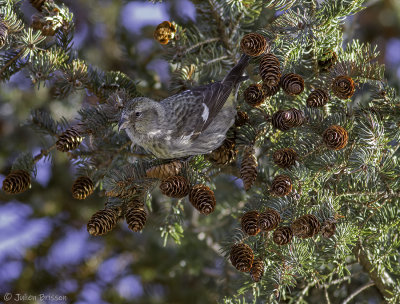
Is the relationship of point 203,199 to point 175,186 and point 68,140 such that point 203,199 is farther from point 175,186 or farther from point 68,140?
point 68,140

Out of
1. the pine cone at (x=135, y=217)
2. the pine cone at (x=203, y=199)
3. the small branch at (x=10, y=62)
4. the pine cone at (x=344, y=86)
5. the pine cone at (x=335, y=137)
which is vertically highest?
the small branch at (x=10, y=62)

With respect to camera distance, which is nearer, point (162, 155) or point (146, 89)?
point (162, 155)

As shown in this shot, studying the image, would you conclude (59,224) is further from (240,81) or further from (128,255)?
(240,81)

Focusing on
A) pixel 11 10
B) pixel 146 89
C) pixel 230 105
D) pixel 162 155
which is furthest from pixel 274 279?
pixel 146 89

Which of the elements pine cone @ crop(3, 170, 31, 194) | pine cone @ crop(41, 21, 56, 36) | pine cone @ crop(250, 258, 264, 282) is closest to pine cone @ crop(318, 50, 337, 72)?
pine cone @ crop(250, 258, 264, 282)

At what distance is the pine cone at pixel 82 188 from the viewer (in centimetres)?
195

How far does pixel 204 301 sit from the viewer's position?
2902 millimetres

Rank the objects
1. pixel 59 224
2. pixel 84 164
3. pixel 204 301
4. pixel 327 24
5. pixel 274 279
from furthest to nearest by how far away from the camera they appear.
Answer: pixel 59 224
pixel 204 301
pixel 84 164
pixel 327 24
pixel 274 279

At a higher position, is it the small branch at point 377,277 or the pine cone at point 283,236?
the pine cone at point 283,236

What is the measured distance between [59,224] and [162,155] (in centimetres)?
127

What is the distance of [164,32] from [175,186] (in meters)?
0.87

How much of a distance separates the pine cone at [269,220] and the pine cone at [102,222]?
64 cm

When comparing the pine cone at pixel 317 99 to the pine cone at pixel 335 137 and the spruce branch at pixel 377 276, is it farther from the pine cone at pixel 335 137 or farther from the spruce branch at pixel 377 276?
the spruce branch at pixel 377 276

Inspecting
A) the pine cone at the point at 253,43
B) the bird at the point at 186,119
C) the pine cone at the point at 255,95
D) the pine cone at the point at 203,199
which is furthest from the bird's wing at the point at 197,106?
the pine cone at the point at 203,199
